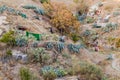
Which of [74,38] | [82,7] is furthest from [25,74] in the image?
[82,7]

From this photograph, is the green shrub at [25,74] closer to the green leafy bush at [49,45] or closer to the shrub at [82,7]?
the green leafy bush at [49,45]

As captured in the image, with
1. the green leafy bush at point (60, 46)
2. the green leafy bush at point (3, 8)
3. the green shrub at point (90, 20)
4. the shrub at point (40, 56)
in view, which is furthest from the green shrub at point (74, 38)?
the green shrub at point (90, 20)

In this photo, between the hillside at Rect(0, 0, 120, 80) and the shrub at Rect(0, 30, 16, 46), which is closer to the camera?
the hillside at Rect(0, 0, 120, 80)

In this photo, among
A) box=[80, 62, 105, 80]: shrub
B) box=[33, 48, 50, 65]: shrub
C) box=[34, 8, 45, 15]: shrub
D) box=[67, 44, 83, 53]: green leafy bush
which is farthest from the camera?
box=[34, 8, 45, 15]: shrub

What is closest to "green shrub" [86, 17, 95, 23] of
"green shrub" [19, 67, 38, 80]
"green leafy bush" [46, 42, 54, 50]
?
"green leafy bush" [46, 42, 54, 50]

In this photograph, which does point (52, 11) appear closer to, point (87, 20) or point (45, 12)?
point (45, 12)

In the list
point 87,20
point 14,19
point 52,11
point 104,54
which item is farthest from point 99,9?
point 14,19

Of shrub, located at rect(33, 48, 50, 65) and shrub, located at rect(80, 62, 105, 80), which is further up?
shrub, located at rect(33, 48, 50, 65)

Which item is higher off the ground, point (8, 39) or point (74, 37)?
point (8, 39)

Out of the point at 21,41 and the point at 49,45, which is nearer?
the point at 21,41

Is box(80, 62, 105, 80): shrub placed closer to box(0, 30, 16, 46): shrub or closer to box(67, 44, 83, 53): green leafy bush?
box(67, 44, 83, 53): green leafy bush

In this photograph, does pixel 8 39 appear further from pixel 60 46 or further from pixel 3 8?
pixel 3 8

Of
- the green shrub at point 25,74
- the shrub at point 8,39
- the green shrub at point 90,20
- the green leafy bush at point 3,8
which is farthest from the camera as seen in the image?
the green shrub at point 90,20
